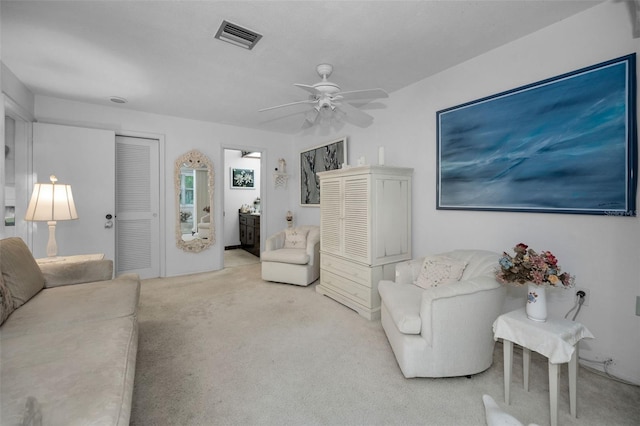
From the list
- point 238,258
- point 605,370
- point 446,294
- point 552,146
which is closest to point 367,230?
point 446,294

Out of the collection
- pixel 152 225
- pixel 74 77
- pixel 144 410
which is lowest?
pixel 144 410

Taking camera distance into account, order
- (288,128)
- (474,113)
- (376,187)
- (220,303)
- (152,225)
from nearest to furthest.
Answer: (474,113)
(376,187)
(220,303)
(152,225)
(288,128)

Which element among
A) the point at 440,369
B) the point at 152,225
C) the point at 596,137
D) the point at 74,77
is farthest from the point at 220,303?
the point at 596,137

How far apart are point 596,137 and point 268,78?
292 cm

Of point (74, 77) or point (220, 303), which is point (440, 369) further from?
point (74, 77)

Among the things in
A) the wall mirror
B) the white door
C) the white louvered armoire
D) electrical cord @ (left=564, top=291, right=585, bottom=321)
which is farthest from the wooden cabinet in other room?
electrical cord @ (left=564, top=291, right=585, bottom=321)

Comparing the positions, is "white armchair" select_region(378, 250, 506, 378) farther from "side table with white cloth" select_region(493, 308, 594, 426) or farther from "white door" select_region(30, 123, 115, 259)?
"white door" select_region(30, 123, 115, 259)

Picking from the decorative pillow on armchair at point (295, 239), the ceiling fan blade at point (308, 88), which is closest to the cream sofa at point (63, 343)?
the ceiling fan blade at point (308, 88)

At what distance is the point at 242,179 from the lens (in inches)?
277

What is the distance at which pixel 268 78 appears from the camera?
311 cm

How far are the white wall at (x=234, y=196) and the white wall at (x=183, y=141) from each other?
1.73 metres

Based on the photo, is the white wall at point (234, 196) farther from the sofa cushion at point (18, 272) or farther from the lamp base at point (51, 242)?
the sofa cushion at point (18, 272)

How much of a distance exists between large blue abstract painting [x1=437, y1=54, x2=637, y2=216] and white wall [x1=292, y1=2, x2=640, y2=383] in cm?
10

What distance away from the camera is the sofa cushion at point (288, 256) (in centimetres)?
401
